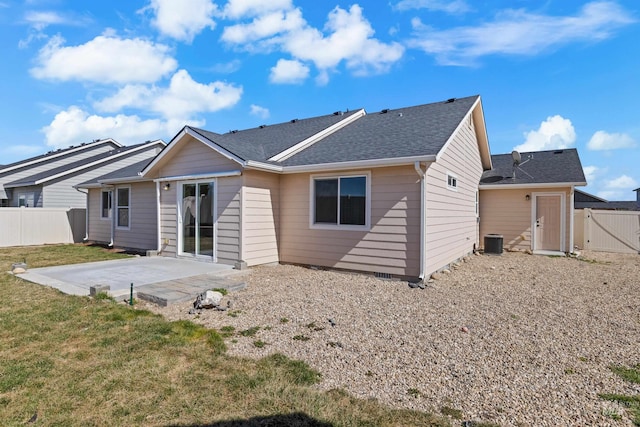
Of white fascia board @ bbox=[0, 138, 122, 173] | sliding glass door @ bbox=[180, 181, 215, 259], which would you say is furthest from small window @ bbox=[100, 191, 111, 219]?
white fascia board @ bbox=[0, 138, 122, 173]

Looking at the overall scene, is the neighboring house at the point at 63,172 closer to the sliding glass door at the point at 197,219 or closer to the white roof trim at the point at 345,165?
the sliding glass door at the point at 197,219

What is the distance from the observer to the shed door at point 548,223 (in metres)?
12.8

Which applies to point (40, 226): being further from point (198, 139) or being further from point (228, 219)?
point (228, 219)

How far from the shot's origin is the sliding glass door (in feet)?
30.9

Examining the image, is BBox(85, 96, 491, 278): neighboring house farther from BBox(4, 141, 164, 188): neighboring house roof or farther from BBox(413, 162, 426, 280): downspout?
BBox(4, 141, 164, 188): neighboring house roof

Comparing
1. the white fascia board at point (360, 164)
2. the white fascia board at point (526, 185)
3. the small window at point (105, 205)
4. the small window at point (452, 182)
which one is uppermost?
the white fascia board at point (360, 164)

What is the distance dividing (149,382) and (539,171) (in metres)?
15.1

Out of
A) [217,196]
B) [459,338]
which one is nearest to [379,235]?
[459,338]

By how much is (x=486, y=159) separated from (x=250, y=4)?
10885 millimetres

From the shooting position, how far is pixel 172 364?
11.2 ft

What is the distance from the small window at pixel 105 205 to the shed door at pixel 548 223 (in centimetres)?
1797

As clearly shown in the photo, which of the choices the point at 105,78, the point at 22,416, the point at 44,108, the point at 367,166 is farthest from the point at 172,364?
the point at 44,108

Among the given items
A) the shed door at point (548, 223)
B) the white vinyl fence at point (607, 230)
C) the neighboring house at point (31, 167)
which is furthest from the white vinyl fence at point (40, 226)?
the white vinyl fence at point (607, 230)

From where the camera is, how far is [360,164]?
304 inches
